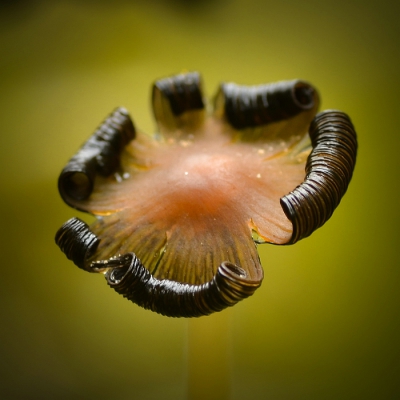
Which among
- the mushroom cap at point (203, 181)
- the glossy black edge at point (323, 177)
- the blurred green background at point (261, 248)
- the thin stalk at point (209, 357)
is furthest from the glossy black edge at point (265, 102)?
the blurred green background at point (261, 248)

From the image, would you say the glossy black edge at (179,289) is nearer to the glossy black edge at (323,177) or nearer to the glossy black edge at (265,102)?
the glossy black edge at (323,177)

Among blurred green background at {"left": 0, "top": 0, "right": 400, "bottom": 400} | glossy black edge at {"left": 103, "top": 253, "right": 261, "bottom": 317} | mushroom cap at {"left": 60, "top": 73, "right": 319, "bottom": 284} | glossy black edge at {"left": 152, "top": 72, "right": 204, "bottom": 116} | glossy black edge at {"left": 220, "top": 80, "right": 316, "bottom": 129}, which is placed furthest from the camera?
blurred green background at {"left": 0, "top": 0, "right": 400, "bottom": 400}

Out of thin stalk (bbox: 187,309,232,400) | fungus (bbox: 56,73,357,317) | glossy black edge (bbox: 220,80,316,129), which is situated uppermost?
glossy black edge (bbox: 220,80,316,129)

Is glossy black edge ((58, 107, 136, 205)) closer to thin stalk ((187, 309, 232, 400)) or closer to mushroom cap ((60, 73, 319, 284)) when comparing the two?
mushroom cap ((60, 73, 319, 284))

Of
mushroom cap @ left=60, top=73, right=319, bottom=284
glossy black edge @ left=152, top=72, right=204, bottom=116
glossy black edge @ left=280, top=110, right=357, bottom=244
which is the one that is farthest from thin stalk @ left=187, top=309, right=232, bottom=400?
glossy black edge @ left=152, top=72, right=204, bottom=116

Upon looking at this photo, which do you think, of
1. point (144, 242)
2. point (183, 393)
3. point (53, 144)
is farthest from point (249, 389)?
point (53, 144)
